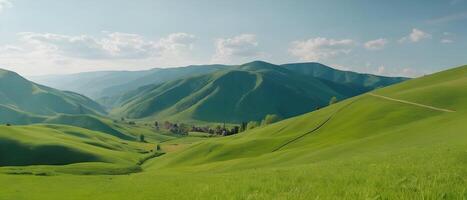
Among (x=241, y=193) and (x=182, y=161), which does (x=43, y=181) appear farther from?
(x=182, y=161)

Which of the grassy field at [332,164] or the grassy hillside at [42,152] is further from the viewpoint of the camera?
the grassy hillside at [42,152]

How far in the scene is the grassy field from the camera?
60.4 ft

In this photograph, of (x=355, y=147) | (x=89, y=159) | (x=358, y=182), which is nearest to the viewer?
(x=358, y=182)

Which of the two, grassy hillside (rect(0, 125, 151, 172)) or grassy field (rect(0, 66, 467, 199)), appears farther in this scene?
grassy hillside (rect(0, 125, 151, 172))

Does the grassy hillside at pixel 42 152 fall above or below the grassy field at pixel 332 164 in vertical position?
below

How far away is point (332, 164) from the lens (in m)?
38.3

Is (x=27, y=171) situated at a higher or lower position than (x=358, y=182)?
lower

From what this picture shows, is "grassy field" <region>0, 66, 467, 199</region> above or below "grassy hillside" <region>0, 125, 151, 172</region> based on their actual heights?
above

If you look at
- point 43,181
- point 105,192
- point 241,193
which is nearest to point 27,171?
point 43,181

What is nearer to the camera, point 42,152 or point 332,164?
point 332,164

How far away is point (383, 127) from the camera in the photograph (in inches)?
3403

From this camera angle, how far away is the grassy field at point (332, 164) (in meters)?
18.4

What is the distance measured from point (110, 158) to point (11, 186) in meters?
100.0

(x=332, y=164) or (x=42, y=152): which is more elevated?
(x=332, y=164)
